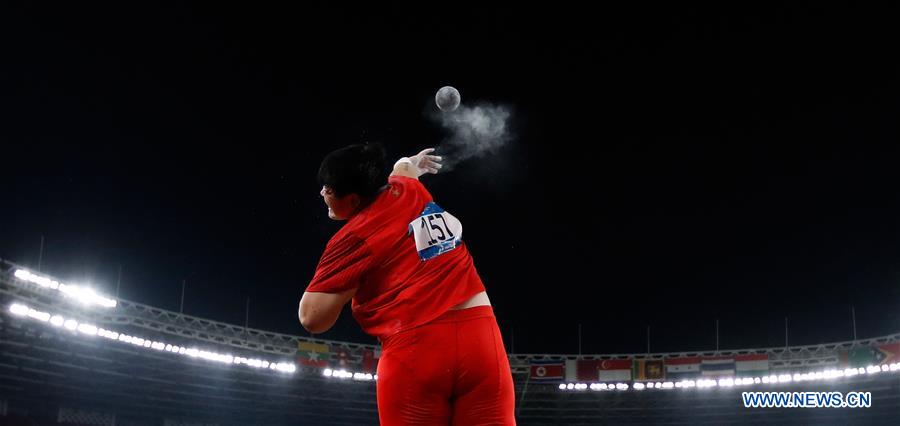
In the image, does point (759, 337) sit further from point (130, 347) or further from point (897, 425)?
point (130, 347)

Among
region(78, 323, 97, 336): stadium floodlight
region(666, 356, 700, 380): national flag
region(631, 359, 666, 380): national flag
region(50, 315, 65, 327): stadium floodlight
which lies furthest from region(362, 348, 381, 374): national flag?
region(666, 356, 700, 380): national flag

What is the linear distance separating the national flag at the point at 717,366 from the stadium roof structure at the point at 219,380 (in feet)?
1.31

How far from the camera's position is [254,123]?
74.1 feet

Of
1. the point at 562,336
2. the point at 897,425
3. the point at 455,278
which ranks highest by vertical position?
the point at 562,336

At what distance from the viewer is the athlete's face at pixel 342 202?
266 centimetres

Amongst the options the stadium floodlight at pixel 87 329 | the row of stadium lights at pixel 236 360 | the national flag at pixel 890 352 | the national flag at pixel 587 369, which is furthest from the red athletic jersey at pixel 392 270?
the national flag at pixel 587 369

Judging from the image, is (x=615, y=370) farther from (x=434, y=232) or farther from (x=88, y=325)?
(x=434, y=232)

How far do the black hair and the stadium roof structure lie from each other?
21.7m

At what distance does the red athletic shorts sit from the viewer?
2436mm

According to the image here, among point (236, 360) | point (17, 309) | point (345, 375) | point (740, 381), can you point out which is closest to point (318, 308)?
point (17, 309)

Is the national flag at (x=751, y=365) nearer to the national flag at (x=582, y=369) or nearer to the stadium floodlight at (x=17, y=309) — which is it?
the national flag at (x=582, y=369)

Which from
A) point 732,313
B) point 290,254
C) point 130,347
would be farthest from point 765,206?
point 130,347

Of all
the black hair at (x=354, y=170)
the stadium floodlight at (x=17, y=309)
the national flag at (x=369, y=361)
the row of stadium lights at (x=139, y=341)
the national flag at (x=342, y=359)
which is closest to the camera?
the black hair at (x=354, y=170)

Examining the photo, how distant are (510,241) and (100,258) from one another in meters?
13.7
